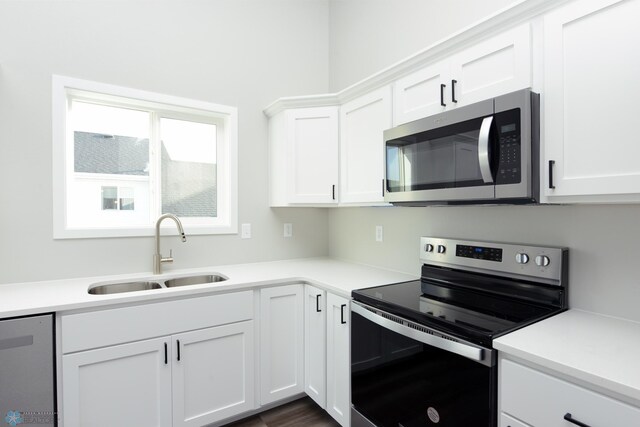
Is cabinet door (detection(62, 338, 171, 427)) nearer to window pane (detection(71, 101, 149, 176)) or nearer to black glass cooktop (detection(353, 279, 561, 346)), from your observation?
black glass cooktop (detection(353, 279, 561, 346))

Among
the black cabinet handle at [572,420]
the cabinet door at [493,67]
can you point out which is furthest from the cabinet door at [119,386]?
the cabinet door at [493,67]

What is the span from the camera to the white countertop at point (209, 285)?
1518mm

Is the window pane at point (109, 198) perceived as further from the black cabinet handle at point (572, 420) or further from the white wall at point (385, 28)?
the black cabinet handle at point (572, 420)

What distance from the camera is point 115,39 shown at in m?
2.11

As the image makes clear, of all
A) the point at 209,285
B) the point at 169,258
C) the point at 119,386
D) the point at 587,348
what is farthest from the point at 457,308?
the point at 169,258

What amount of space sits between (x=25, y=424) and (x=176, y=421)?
0.64 m

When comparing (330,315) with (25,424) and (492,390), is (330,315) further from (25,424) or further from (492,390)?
(25,424)

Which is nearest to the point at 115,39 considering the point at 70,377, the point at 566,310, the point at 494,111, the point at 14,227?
the point at 14,227

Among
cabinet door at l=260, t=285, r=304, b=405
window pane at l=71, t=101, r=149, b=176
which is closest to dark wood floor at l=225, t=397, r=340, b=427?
cabinet door at l=260, t=285, r=304, b=405

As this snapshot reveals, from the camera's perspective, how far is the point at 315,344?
6.75 feet

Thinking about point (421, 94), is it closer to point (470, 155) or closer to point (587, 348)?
point (470, 155)

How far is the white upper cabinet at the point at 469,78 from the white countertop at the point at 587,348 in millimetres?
920

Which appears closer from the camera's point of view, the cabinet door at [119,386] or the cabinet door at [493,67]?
the cabinet door at [493,67]

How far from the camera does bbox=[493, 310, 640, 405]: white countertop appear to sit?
2.82ft
